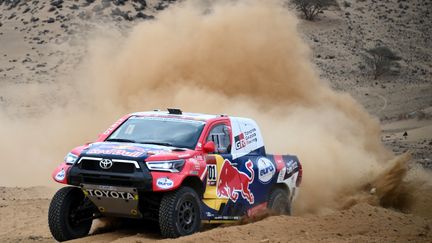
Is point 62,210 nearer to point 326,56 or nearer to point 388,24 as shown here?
point 326,56

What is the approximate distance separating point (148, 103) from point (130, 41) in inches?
159

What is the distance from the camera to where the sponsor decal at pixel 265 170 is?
11078 millimetres

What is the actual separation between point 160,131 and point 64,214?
173cm

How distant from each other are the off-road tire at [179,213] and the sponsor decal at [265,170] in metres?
1.81

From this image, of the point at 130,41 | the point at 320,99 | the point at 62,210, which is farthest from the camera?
the point at 130,41

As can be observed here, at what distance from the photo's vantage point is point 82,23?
141ft

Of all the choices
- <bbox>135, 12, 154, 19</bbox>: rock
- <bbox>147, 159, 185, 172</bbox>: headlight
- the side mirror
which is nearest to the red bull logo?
the side mirror

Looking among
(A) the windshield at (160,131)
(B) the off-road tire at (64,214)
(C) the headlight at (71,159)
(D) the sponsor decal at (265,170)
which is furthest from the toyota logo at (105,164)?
(D) the sponsor decal at (265,170)

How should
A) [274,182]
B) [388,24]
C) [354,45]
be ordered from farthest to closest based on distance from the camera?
[388,24]
[354,45]
[274,182]

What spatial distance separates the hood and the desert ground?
1064 millimetres

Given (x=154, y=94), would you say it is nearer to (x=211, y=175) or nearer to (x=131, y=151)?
(x=211, y=175)

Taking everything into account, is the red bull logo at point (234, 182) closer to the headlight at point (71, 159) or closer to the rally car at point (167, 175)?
the rally car at point (167, 175)

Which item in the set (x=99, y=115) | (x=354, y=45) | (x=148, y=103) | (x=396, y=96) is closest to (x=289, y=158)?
(x=148, y=103)

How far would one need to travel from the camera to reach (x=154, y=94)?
19.8 meters
